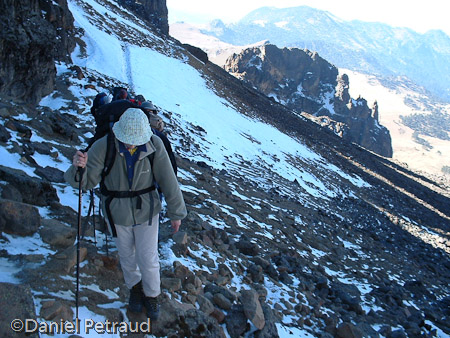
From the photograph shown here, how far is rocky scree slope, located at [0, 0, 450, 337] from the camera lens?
3764 millimetres

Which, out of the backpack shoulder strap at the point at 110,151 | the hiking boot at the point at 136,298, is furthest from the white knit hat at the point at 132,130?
the hiking boot at the point at 136,298

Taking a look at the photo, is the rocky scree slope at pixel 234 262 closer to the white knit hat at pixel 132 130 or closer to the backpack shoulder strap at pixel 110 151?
the backpack shoulder strap at pixel 110 151

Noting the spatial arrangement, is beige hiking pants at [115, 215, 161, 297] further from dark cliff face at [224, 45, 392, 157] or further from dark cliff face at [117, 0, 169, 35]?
dark cliff face at [224, 45, 392, 157]

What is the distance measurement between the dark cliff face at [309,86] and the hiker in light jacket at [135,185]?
291ft

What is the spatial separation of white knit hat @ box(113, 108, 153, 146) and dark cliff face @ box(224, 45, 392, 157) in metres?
88.8

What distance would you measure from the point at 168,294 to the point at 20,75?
945cm

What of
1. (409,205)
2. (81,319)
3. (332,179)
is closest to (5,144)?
(81,319)

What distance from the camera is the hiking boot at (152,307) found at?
351 cm

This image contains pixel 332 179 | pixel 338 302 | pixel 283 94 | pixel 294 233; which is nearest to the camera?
pixel 338 302

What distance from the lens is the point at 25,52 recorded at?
33.5 ft

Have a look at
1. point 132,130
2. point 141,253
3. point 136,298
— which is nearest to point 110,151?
point 132,130

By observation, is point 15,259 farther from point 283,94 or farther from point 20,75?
point 283,94

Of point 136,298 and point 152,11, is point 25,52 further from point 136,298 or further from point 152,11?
point 152,11

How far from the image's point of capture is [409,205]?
33156 millimetres
